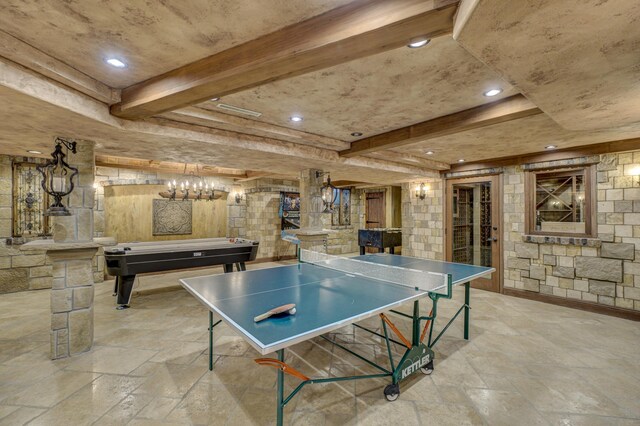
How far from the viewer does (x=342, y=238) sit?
9.27 meters

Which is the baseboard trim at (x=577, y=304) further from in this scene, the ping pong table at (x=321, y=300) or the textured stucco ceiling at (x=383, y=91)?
the textured stucco ceiling at (x=383, y=91)

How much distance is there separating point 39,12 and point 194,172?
528 cm

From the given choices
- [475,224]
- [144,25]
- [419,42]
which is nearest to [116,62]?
[144,25]

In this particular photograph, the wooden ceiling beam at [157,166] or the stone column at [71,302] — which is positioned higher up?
the wooden ceiling beam at [157,166]

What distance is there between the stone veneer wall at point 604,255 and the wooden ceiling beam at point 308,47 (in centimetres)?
430

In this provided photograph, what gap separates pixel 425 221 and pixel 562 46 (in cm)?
509

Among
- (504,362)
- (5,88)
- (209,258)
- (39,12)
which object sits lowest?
(504,362)

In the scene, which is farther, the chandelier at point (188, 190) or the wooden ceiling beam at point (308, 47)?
the chandelier at point (188, 190)

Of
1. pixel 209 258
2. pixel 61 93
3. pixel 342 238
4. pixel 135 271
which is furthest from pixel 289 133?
pixel 342 238

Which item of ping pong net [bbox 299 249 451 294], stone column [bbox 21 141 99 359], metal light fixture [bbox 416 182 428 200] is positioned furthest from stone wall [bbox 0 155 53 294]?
metal light fixture [bbox 416 182 428 200]

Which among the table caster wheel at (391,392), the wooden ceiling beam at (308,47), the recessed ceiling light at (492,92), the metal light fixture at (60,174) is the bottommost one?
the table caster wheel at (391,392)

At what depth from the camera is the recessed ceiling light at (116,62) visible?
1767 mm

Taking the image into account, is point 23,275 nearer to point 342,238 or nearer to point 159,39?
point 159,39

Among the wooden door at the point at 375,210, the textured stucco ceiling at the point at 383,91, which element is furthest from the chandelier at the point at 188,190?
the wooden door at the point at 375,210
